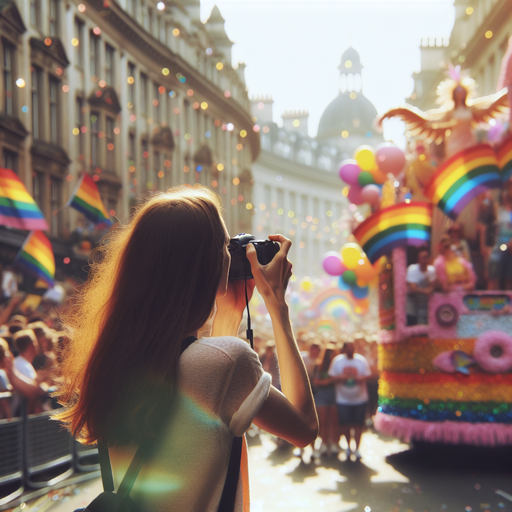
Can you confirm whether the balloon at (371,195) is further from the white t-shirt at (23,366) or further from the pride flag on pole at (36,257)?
the white t-shirt at (23,366)

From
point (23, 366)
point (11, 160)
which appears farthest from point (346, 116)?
point (23, 366)

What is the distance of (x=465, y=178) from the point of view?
852 centimetres

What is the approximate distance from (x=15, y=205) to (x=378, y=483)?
5806 millimetres

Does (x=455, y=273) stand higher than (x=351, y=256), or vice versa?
(x=351, y=256)

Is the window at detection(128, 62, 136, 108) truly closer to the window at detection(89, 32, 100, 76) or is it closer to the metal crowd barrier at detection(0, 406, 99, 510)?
the window at detection(89, 32, 100, 76)

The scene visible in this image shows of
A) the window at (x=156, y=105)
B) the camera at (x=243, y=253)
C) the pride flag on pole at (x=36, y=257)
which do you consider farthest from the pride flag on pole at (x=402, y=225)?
the window at (x=156, y=105)

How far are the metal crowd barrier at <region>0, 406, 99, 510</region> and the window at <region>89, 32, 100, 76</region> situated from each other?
695 inches

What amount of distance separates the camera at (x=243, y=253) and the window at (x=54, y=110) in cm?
1986

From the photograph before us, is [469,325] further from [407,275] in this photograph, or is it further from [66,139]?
[66,139]

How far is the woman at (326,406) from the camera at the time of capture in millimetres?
10336

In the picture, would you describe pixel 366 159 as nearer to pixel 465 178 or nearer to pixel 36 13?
pixel 465 178

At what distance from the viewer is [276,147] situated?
56.2m

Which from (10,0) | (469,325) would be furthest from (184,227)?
(10,0)

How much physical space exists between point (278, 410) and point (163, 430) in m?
0.25
